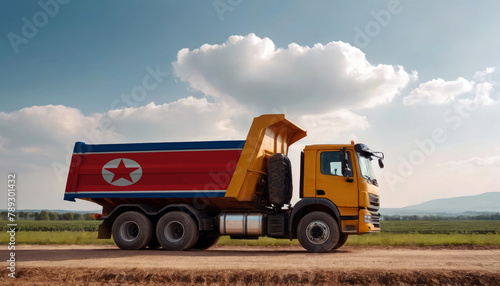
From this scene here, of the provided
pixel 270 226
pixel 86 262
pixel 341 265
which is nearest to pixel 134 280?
pixel 86 262

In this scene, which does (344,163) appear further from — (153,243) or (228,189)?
(153,243)

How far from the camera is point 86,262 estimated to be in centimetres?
1067

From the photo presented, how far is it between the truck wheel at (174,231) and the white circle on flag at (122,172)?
1.59m

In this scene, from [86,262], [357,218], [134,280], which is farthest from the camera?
[357,218]

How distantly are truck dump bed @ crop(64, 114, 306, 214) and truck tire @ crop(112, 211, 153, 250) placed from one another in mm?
577

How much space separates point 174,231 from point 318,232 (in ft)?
14.7

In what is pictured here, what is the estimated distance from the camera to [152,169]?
1396 cm

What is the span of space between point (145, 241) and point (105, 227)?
1546mm

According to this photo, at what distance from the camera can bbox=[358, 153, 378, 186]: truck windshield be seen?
12961 millimetres

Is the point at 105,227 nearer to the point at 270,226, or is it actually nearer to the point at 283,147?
the point at 270,226

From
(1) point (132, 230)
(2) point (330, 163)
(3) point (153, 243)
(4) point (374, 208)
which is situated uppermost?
(2) point (330, 163)

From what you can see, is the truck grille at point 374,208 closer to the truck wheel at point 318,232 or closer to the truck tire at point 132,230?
the truck wheel at point 318,232

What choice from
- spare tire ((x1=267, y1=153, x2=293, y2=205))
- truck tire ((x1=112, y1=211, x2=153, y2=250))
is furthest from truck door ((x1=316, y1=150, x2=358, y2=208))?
truck tire ((x1=112, y1=211, x2=153, y2=250))

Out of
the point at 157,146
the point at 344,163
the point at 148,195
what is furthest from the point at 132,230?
the point at 344,163
